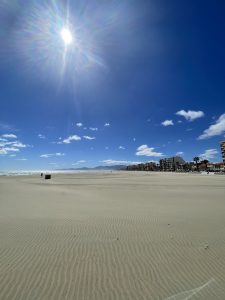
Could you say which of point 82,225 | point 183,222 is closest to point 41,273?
point 82,225

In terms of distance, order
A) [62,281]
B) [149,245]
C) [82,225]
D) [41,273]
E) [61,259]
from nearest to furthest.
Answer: [62,281] → [41,273] → [61,259] → [149,245] → [82,225]

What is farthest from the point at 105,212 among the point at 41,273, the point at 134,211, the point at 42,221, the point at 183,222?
the point at 41,273

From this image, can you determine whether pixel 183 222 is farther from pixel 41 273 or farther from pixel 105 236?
pixel 41 273

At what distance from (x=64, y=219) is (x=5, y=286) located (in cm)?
537

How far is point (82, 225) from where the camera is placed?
28.2 feet

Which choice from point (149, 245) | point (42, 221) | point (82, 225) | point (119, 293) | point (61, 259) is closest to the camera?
point (119, 293)

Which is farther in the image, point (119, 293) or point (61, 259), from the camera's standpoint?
point (61, 259)

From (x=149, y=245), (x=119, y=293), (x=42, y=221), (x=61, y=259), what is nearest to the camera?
(x=119, y=293)

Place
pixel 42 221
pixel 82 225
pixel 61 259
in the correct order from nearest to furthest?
pixel 61 259
pixel 82 225
pixel 42 221

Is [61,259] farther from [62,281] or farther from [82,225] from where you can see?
[82,225]

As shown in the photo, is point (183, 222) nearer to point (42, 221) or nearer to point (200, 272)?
point (200, 272)

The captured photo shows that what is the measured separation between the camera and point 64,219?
9.66 metres

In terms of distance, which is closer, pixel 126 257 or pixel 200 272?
pixel 200 272

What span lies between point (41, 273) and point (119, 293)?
1.68 metres
